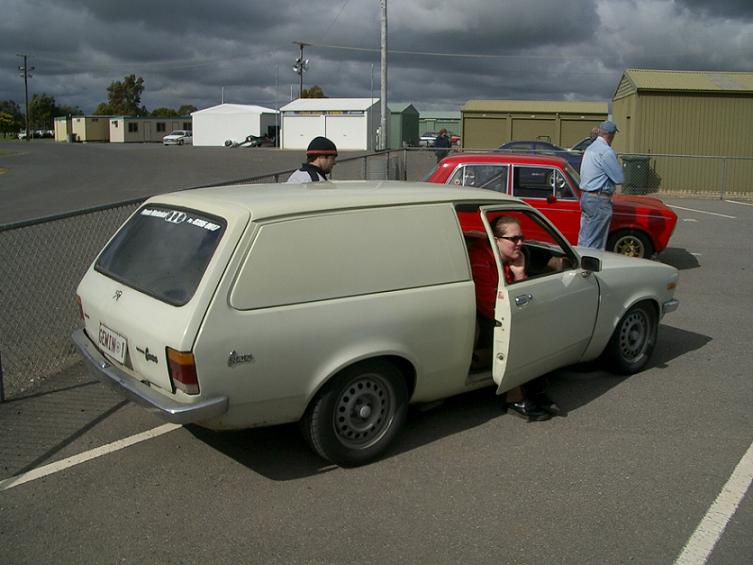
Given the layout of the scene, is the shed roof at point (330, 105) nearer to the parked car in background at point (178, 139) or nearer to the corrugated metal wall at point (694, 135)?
the parked car in background at point (178, 139)

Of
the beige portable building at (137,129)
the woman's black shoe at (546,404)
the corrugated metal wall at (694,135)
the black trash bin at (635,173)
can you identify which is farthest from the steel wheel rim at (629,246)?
the beige portable building at (137,129)

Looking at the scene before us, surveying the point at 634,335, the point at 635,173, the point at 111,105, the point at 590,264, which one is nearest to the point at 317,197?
the point at 590,264

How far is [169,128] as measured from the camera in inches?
3477

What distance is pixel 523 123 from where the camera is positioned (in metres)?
30.5

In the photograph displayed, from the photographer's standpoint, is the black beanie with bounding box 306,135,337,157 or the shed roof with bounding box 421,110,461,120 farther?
the shed roof with bounding box 421,110,461,120

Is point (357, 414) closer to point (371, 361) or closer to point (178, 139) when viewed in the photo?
point (371, 361)

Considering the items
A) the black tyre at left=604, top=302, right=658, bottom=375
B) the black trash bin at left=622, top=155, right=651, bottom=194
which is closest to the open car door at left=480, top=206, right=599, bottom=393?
the black tyre at left=604, top=302, right=658, bottom=375

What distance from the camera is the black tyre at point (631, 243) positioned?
10.5 metres

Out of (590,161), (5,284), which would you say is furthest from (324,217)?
(590,161)

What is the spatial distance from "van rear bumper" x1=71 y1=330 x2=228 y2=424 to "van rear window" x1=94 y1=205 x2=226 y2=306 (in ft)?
1.63

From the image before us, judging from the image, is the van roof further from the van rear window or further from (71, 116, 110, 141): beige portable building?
(71, 116, 110, 141): beige portable building

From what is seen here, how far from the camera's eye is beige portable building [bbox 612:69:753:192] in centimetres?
2214

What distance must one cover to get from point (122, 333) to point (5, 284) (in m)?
4.22

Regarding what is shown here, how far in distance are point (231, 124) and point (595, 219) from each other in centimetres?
6382
